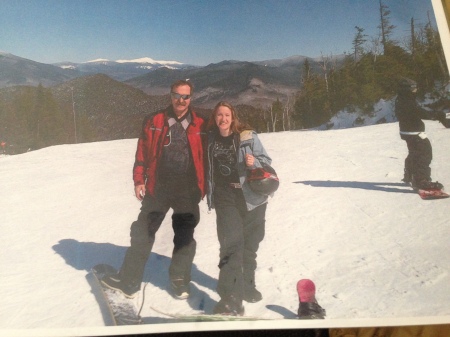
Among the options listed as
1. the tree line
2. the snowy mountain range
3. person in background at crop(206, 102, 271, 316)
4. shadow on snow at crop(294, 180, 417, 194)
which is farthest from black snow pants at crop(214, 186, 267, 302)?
the snowy mountain range

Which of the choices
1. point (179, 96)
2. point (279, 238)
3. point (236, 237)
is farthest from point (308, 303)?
point (179, 96)

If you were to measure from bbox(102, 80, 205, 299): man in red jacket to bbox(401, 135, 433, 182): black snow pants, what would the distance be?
1.33 m

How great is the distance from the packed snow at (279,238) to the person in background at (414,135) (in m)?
0.05

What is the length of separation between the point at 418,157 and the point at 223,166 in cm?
127

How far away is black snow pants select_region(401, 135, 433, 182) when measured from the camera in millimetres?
2172

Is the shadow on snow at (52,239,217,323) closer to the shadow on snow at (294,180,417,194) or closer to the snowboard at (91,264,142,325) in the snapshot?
the snowboard at (91,264,142,325)

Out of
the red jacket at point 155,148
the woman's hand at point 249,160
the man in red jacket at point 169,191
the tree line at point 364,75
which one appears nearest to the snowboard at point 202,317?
the man in red jacket at point 169,191

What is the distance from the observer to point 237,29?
7.64 ft

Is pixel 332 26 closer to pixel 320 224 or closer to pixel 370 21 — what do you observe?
pixel 370 21

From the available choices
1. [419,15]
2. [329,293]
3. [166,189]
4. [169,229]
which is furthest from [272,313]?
[419,15]

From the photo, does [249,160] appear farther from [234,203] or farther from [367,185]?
[367,185]

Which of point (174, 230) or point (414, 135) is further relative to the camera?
point (414, 135)

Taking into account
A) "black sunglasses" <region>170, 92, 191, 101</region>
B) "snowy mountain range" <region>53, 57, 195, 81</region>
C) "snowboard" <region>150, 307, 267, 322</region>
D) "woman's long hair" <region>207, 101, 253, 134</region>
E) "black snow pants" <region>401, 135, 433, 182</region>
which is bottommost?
"snowboard" <region>150, 307, 267, 322</region>

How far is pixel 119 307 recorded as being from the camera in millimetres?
1896
